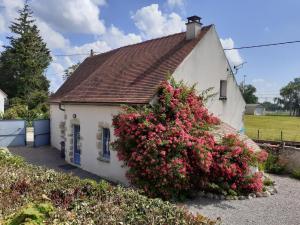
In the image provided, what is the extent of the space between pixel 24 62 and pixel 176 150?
138 feet

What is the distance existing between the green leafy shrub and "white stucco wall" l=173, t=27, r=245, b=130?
7719mm

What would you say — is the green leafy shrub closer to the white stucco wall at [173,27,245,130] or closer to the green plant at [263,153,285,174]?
the white stucco wall at [173,27,245,130]

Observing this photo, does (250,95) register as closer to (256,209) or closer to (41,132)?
(41,132)

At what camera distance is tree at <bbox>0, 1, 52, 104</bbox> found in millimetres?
46562

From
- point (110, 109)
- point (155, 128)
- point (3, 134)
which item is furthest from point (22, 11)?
point (155, 128)

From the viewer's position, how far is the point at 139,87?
528 inches

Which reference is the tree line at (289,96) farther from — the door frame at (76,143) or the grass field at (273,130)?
the door frame at (76,143)

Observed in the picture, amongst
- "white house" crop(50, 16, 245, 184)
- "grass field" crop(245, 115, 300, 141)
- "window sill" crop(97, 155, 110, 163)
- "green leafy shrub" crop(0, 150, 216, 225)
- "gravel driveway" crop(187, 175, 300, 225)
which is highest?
"white house" crop(50, 16, 245, 184)

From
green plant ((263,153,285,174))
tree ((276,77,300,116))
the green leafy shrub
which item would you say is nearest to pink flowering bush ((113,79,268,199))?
the green leafy shrub

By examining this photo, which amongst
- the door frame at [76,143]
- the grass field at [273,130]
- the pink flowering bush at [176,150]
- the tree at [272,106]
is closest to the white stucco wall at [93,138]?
the door frame at [76,143]

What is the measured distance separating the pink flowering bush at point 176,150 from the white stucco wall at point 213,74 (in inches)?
79.9

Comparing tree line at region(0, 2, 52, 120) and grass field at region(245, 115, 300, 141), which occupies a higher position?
tree line at region(0, 2, 52, 120)

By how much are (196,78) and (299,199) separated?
6.67 metres

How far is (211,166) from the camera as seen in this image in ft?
36.4
